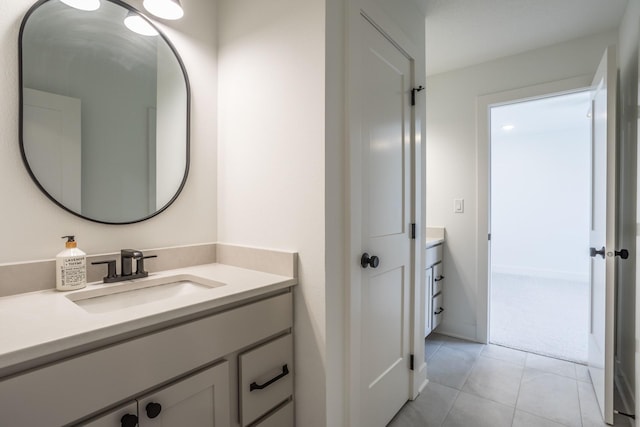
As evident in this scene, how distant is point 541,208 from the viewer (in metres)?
5.12

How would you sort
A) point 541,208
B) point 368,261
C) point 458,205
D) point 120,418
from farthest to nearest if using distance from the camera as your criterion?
point 541,208 → point 458,205 → point 368,261 → point 120,418

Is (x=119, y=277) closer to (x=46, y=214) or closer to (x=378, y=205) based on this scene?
(x=46, y=214)

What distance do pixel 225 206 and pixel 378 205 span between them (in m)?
0.77

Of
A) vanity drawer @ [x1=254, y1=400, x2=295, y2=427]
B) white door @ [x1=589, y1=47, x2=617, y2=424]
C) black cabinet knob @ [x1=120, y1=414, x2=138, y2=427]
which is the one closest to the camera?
black cabinet knob @ [x1=120, y1=414, x2=138, y2=427]

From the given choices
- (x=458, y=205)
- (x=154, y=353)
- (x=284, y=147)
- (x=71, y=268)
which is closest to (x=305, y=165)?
(x=284, y=147)

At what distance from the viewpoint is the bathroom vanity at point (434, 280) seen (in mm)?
2428

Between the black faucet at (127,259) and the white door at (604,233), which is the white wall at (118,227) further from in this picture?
the white door at (604,233)

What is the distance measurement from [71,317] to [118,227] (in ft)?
1.83

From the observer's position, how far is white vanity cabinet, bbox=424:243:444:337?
2.43 metres

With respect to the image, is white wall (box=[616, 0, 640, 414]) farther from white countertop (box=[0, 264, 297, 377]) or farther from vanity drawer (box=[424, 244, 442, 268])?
white countertop (box=[0, 264, 297, 377])

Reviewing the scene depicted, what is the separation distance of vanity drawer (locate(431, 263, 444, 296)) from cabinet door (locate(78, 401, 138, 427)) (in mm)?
2199

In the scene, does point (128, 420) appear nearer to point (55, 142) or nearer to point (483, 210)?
point (55, 142)

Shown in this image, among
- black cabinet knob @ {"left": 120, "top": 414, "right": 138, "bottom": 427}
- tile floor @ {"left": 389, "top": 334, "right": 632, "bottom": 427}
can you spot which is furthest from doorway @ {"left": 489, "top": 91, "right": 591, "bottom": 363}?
black cabinet knob @ {"left": 120, "top": 414, "right": 138, "bottom": 427}

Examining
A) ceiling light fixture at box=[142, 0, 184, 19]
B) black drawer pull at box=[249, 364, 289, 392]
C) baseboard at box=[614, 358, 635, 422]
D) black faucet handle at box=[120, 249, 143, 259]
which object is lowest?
baseboard at box=[614, 358, 635, 422]
